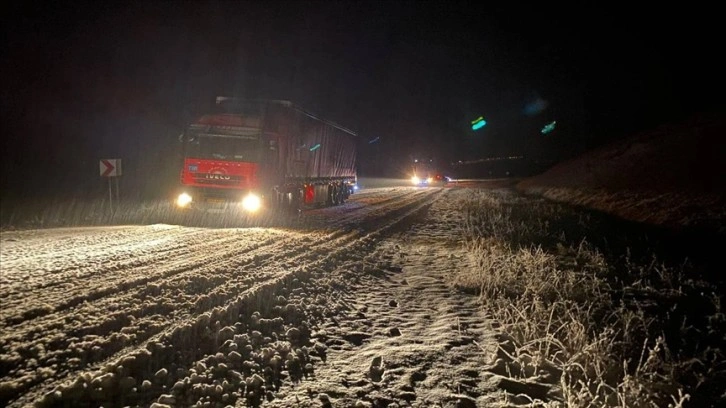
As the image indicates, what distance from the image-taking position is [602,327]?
5.34 meters

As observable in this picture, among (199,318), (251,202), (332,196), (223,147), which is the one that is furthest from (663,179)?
(199,318)

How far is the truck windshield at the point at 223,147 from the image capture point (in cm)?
1512

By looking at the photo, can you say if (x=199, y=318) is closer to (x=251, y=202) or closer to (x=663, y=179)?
(x=251, y=202)

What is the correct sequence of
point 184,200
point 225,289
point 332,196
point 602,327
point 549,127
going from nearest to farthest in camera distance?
point 602,327 → point 225,289 → point 184,200 → point 332,196 → point 549,127

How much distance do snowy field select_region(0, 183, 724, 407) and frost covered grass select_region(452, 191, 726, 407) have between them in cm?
4

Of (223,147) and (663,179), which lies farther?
(663,179)

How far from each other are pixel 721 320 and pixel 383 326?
15.0ft

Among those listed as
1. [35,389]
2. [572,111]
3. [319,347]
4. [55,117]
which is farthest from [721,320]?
[572,111]

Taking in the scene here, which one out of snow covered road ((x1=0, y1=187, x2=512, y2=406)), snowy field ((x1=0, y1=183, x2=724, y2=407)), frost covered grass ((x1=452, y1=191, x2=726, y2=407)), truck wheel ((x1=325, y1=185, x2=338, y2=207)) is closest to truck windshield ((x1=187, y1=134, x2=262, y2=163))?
snow covered road ((x1=0, y1=187, x2=512, y2=406))

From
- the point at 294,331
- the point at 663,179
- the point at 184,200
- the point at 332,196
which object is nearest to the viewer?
the point at 294,331

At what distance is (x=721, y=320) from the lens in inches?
226

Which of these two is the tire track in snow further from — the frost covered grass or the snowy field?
the frost covered grass

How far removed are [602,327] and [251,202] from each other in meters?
12.0

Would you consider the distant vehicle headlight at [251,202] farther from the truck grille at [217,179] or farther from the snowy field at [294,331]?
the snowy field at [294,331]
